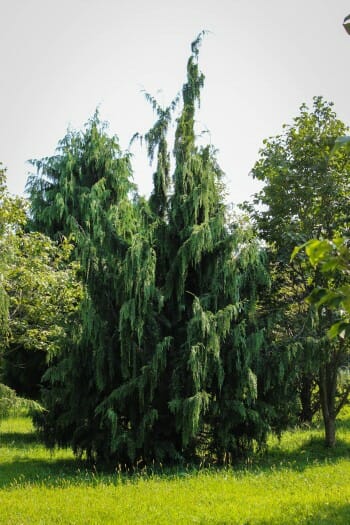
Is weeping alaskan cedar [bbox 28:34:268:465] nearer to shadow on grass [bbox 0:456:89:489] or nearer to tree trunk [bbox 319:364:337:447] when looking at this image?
shadow on grass [bbox 0:456:89:489]

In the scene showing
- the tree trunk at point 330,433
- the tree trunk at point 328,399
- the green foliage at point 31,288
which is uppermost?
the green foliage at point 31,288

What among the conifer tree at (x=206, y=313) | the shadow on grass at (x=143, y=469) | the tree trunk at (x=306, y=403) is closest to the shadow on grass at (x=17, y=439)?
the shadow on grass at (x=143, y=469)

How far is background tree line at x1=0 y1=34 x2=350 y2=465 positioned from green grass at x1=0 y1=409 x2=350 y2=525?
29.1 inches

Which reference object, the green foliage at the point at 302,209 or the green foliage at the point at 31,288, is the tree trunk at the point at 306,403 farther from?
the green foliage at the point at 31,288

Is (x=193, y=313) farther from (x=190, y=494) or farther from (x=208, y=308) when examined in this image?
(x=190, y=494)

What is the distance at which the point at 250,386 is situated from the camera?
9797mm

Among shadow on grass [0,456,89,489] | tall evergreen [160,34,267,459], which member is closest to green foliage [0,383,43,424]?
shadow on grass [0,456,89,489]

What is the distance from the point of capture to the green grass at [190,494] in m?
6.25

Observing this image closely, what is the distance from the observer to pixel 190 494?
734 centimetres

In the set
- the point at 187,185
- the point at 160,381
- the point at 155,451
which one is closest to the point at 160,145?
the point at 187,185

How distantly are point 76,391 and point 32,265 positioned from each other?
12.7 ft

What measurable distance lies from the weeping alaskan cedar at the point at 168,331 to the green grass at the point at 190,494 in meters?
0.68

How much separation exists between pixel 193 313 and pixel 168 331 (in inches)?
26.9

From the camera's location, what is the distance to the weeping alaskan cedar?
9.73 metres
